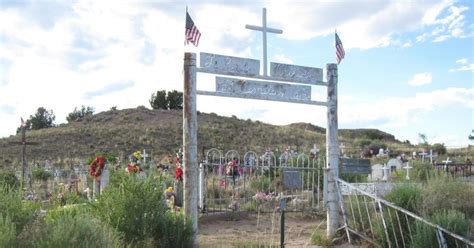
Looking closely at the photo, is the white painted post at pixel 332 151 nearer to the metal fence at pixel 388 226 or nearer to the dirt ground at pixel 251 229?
the metal fence at pixel 388 226

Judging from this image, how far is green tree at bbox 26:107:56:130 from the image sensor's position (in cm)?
6161

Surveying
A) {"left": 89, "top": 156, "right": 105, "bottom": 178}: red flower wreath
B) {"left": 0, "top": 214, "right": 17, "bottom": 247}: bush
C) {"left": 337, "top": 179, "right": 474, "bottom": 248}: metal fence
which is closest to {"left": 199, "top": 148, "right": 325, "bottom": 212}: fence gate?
{"left": 337, "top": 179, "right": 474, "bottom": 248}: metal fence

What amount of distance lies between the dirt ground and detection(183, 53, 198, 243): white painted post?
0.91 metres

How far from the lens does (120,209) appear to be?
24.2 feet

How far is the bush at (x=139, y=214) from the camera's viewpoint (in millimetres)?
7383

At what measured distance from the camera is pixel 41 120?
62.8 metres

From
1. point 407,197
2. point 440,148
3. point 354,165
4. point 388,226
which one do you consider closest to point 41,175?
point 354,165

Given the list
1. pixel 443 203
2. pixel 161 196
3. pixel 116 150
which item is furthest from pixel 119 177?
pixel 116 150

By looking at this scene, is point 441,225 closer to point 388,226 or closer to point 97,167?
point 388,226

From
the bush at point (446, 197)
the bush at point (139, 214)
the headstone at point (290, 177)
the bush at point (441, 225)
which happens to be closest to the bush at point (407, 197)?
the bush at point (446, 197)

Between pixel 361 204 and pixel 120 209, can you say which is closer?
pixel 120 209

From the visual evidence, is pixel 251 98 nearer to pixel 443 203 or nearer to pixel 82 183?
pixel 443 203

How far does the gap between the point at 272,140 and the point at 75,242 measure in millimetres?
41928

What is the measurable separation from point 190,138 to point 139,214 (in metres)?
1.94
